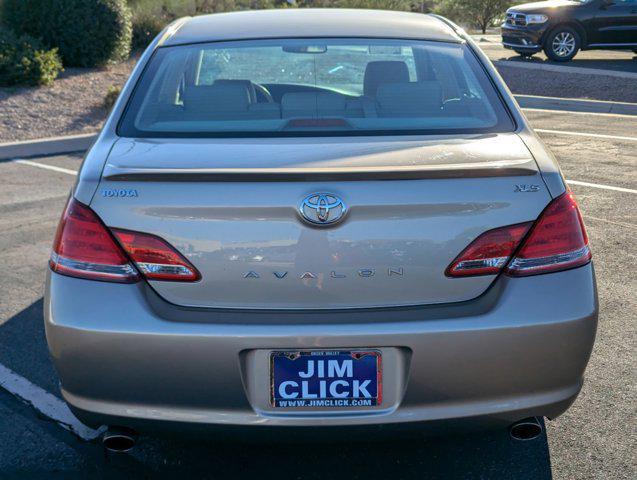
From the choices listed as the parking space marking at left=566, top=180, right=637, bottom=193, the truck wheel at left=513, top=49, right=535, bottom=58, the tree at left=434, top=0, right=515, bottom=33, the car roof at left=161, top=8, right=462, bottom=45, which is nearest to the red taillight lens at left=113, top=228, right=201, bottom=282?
the car roof at left=161, top=8, right=462, bottom=45

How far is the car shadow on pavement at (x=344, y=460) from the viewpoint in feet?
10.4

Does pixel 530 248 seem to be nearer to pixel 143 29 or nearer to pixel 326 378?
pixel 326 378

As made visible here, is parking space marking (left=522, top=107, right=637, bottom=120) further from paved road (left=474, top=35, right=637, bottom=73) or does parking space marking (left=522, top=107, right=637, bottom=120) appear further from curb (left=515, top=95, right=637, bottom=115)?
paved road (left=474, top=35, right=637, bottom=73)

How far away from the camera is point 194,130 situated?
3.23 metres

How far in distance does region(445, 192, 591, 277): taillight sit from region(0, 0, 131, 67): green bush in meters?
13.2

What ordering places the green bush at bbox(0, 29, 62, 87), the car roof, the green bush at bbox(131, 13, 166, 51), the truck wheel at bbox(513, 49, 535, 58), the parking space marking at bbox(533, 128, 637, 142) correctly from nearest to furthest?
the car roof
the parking space marking at bbox(533, 128, 637, 142)
the green bush at bbox(0, 29, 62, 87)
the green bush at bbox(131, 13, 166, 51)
the truck wheel at bbox(513, 49, 535, 58)

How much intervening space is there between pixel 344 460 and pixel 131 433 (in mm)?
852

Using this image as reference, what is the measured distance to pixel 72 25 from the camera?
14625 millimetres

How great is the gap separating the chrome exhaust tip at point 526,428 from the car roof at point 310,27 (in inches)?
70.9

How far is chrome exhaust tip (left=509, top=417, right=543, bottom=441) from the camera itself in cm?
282

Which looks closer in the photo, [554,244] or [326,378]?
[326,378]

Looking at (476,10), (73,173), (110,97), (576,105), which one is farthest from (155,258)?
(476,10)

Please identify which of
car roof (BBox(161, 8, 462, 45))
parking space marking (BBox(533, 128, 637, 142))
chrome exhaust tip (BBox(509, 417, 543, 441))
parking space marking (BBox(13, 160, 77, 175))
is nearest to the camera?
Answer: chrome exhaust tip (BBox(509, 417, 543, 441))

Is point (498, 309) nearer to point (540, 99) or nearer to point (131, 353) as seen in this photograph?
point (131, 353)
